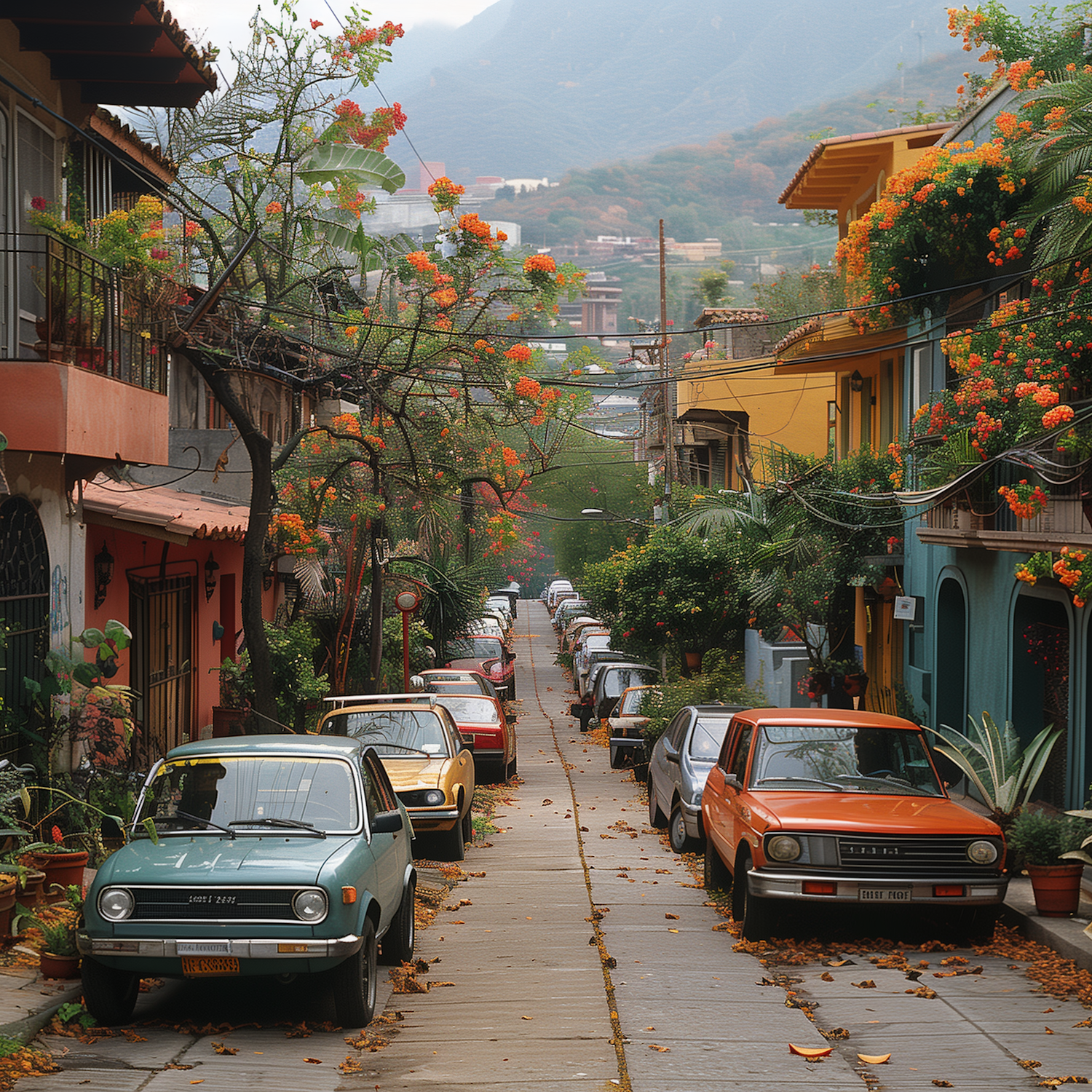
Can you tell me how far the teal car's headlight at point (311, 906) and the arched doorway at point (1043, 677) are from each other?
997 cm

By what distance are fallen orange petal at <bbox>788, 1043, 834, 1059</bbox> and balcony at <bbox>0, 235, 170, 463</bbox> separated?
7270mm

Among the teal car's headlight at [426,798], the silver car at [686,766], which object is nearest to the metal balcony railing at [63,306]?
the teal car's headlight at [426,798]

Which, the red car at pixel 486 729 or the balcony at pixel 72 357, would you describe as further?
the red car at pixel 486 729

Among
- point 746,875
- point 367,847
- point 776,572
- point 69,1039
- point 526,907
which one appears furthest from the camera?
point 776,572

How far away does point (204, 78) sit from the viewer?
473 inches

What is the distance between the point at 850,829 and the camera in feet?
28.2

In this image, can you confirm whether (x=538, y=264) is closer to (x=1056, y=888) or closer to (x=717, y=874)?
(x=717, y=874)

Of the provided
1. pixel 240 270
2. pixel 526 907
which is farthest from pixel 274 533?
pixel 526 907

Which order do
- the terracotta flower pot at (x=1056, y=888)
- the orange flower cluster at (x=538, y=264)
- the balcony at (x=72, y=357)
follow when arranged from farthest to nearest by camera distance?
the orange flower cluster at (x=538, y=264), the balcony at (x=72, y=357), the terracotta flower pot at (x=1056, y=888)

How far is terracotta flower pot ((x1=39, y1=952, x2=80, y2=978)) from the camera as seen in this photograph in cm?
740

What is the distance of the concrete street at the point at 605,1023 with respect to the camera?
6.00m

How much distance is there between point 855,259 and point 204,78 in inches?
333

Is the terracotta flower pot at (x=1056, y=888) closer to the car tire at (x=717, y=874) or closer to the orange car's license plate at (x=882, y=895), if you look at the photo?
the orange car's license plate at (x=882, y=895)

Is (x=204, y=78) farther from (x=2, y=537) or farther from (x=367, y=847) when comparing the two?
(x=367, y=847)
